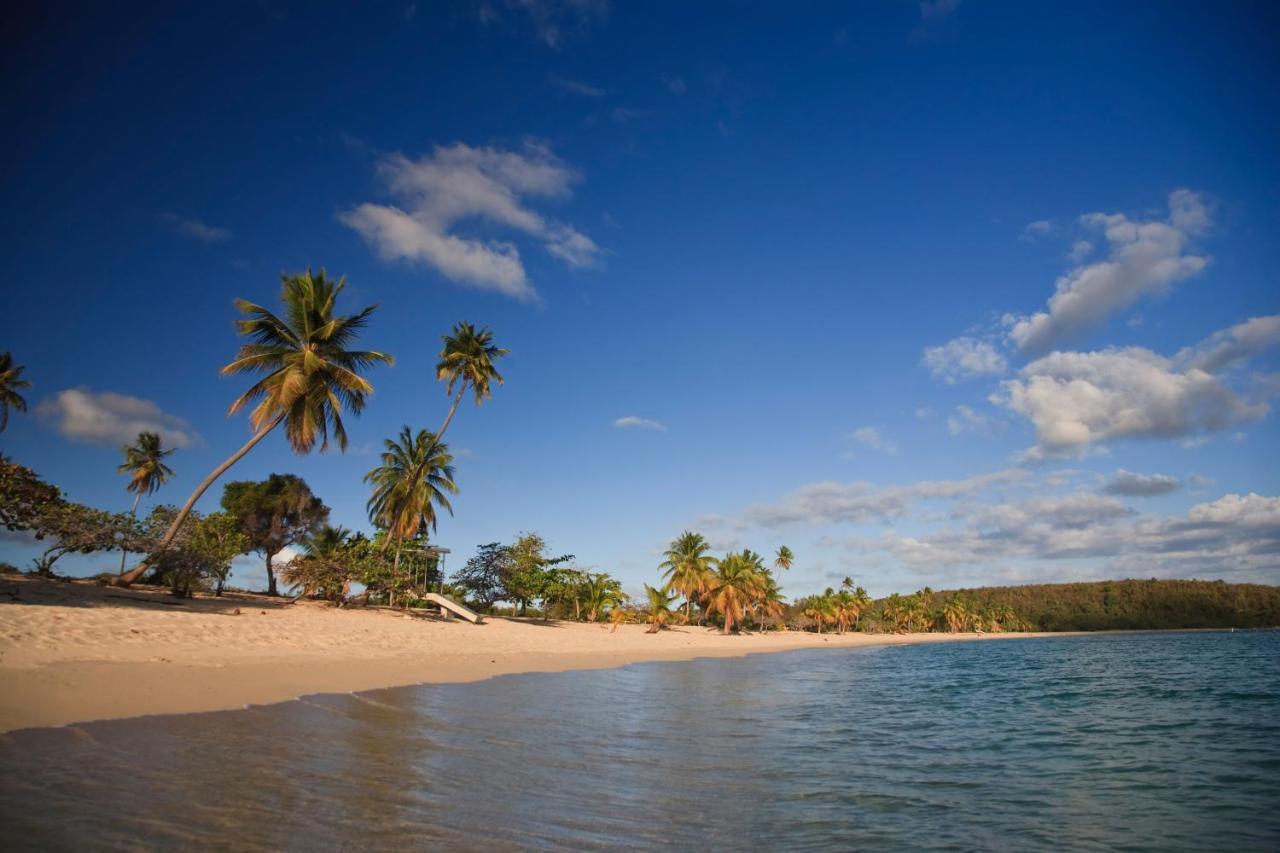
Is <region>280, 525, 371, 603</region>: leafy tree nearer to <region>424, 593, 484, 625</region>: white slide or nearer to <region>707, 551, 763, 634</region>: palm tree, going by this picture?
<region>424, 593, 484, 625</region>: white slide

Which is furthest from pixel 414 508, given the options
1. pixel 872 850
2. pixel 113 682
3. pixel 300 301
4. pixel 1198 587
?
pixel 1198 587

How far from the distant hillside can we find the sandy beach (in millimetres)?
138504

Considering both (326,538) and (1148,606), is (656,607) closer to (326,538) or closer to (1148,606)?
(326,538)

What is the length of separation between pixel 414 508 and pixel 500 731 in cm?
3251

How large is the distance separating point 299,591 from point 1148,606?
18490cm

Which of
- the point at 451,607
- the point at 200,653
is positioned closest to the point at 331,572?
the point at 451,607

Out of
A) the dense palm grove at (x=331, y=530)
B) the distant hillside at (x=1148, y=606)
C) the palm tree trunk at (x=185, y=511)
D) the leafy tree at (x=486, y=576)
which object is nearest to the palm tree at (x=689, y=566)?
the dense palm grove at (x=331, y=530)

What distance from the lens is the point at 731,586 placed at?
6347cm

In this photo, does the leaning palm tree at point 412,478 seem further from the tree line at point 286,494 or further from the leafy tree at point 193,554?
the leafy tree at point 193,554

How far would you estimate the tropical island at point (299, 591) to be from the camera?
37.6 ft

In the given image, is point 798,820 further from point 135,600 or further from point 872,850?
point 135,600

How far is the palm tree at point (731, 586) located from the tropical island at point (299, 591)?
207 millimetres

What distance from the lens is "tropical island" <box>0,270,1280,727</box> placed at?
1145cm

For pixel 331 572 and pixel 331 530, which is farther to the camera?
pixel 331 530
